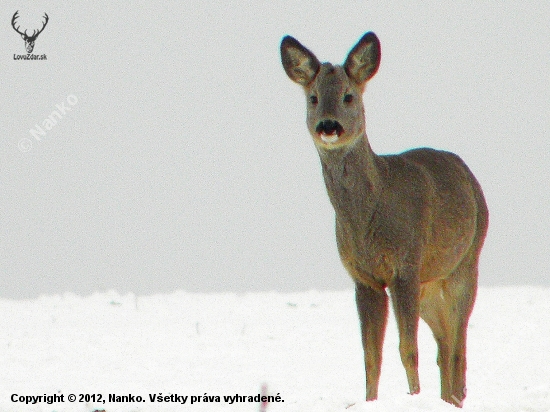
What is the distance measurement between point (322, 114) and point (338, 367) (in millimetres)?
3680

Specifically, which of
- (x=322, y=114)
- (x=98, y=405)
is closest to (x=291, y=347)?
(x=98, y=405)

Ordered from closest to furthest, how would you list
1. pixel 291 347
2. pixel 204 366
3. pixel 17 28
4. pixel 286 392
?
1. pixel 286 392
2. pixel 204 366
3. pixel 291 347
4. pixel 17 28

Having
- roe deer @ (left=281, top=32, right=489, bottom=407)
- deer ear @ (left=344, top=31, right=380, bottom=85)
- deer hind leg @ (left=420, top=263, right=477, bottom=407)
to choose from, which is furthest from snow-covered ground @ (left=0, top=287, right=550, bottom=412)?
deer ear @ (left=344, top=31, right=380, bottom=85)

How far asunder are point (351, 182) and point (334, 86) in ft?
2.20

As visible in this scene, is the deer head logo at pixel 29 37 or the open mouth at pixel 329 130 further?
the deer head logo at pixel 29 37

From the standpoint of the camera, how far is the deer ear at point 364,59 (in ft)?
25.7

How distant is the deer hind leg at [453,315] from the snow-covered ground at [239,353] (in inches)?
8.6

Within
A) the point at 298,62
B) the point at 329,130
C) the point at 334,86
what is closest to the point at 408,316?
the point at 329,130

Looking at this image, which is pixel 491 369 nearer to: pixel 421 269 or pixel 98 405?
pixel 421 269

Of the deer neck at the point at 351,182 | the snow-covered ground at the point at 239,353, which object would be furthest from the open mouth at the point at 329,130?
the snow-covered ground at the point at 239,353

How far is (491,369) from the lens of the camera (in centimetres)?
1059

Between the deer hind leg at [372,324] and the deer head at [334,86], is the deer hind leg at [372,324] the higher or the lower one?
the lower one

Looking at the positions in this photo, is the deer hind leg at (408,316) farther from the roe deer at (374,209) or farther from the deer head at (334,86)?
the deer head at (334,86)

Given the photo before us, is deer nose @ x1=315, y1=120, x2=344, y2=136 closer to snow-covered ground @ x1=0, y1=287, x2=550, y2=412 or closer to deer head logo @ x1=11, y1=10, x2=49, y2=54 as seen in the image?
snow-covered ground @ x1=0, y1=287, x2=550, y2=412
